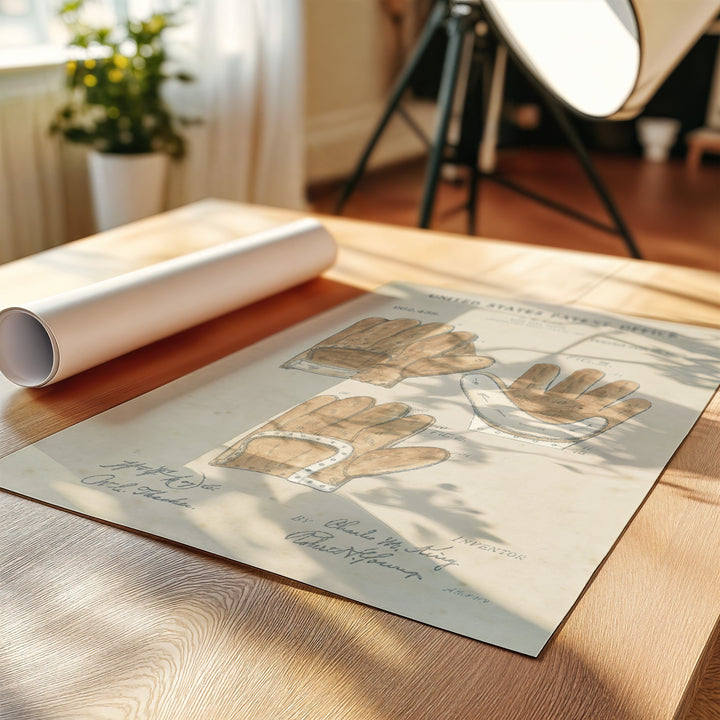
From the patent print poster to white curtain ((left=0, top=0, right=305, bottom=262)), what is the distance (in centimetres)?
176

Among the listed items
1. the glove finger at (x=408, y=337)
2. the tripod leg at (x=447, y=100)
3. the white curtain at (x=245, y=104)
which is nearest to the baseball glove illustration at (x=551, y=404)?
the glove finger at (x=408, y=337)

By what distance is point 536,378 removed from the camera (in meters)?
0.84

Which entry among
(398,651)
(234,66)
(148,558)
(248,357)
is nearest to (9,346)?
(248,357)

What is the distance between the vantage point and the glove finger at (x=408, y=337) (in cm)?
92

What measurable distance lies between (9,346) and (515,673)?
1.84 ft

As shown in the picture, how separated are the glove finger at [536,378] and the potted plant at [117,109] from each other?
1.88m

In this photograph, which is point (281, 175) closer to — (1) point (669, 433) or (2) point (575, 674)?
(1) point (669, 433)

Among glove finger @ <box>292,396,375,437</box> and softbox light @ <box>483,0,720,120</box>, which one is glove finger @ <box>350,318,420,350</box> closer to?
glove finger @ <box>292,396,375,437</box>

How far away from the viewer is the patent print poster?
22.0 inches

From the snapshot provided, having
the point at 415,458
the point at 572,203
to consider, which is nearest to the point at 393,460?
the point at 415,458

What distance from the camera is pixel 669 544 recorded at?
1.95ft

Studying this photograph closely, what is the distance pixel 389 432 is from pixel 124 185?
1.97 meters

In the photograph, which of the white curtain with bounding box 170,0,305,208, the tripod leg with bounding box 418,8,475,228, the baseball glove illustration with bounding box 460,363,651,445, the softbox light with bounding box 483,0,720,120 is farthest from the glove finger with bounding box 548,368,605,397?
the white curtain with bounding box 170,0,305,208
